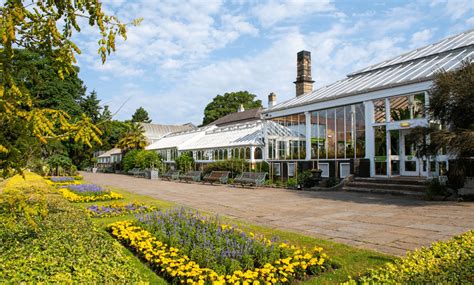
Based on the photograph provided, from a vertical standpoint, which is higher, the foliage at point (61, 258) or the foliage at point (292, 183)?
the foliage at point (61, 258)

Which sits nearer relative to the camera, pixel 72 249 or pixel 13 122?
pixel 13 122

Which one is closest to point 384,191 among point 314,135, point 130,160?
point 314,135

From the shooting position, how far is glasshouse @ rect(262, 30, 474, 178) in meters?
17.6

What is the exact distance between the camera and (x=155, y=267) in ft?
18.8

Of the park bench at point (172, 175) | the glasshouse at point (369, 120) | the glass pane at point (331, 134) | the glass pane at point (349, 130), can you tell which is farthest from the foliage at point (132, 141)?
the glass pane at point (349, 130)

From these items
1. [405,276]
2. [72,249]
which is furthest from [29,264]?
[405,276]

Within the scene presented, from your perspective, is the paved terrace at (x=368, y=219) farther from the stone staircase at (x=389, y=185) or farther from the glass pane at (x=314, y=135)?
the glass pane at (x=314, y=135)

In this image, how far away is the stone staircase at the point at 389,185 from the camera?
15.3 meters

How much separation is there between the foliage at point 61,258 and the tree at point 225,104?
225 feet

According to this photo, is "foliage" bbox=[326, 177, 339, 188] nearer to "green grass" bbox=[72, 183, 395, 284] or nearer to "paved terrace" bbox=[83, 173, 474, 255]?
"paved terrace" bbox=[83, 173, 474, 255]

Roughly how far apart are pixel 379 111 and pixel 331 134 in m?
3.16

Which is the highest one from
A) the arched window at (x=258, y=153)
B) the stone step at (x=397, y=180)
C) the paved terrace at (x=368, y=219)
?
the arched window at (x=258, y=153)

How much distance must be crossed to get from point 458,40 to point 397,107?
230 inches

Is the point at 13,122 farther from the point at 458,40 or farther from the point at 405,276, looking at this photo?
the point at 458,40
